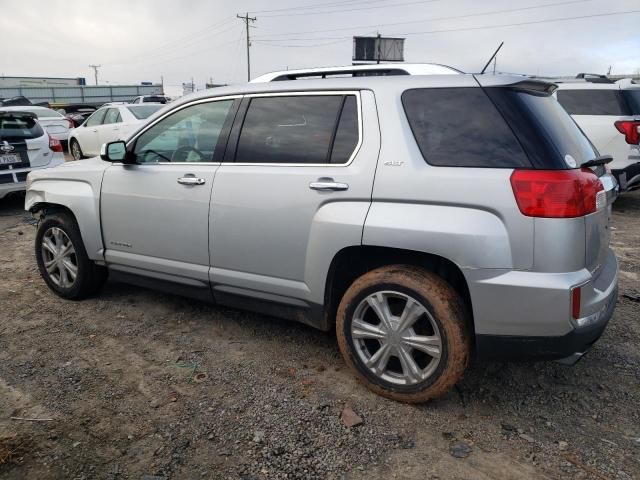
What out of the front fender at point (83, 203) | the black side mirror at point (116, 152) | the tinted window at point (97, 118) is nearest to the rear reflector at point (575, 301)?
the black side mirror at point (116, 152)

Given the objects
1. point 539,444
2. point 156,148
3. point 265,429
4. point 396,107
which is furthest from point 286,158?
point 539,444

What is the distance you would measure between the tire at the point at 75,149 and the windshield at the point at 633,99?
13.2 meters

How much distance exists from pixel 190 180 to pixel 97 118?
38.5 feet

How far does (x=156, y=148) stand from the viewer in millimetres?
3938

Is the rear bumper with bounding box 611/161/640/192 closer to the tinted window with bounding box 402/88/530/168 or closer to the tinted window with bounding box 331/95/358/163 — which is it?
the tinted window with bounding box 402/88/530/168

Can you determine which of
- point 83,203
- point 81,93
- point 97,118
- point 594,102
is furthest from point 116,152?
point 81,93

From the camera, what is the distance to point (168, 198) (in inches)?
144

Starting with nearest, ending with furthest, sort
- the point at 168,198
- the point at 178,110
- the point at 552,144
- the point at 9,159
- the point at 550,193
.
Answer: the point at 550,193
the point at 552,144
the point at 168,198
the point at 178,110
the point at 9,159

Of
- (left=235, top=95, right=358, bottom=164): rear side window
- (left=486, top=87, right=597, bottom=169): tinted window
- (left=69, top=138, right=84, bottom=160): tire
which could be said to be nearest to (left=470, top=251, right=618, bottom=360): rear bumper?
(left=486, top=87, right=597, bottom=169): tinted window

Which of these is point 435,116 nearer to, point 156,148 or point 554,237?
point 554,237

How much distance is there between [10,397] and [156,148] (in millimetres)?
1982

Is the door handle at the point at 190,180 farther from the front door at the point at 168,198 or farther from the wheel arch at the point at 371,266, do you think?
the wheel arch at the point at 371,266

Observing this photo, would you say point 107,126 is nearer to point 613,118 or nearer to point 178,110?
point 178,110

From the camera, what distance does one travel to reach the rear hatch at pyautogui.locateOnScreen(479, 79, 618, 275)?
2488 mm
